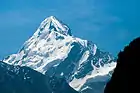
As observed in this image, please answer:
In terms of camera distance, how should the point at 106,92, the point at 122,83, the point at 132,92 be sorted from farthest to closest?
the point at 106,92, the point at 122,83, the point at 132,92

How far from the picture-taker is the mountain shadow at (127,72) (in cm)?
6844

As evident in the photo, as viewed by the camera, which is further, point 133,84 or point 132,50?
point 132,50

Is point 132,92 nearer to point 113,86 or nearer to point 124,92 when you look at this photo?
point 124,92

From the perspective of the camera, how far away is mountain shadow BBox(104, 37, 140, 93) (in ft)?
225

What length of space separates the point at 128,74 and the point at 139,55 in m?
3.42

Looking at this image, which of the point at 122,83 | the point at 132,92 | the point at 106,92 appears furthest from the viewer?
the point at 106,92

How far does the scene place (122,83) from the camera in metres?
71.8

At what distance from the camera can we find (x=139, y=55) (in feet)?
233

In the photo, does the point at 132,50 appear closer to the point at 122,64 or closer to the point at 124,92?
the point at 122,64

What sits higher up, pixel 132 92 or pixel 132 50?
pixel 132 50

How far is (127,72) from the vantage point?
70875 mm

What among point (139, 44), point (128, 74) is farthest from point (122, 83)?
point (139, 44)

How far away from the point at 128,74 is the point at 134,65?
1625 mm

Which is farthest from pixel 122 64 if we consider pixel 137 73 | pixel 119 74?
pixel 137 73
